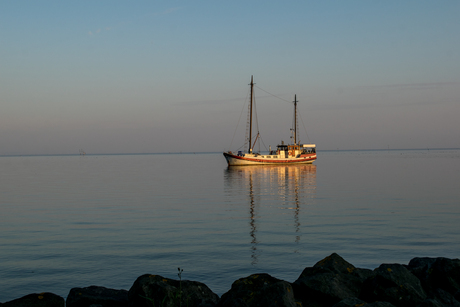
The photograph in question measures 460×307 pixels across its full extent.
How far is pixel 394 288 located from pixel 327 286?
1211 mm

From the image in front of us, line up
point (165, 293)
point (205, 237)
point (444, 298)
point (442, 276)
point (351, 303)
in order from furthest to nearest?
point (205, 237)
point (442, 276)
point (444, 298)
point (165, 293)
point (351, 303)

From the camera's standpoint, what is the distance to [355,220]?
64.8ft

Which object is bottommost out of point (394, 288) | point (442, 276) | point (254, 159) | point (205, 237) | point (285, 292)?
point (205, 237)

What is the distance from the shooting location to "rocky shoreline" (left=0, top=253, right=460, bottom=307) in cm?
775

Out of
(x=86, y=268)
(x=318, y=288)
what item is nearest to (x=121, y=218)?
(x=86, y=268)

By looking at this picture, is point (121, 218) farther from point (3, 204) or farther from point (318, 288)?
point (318, 288)

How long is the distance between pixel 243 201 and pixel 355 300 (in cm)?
2092

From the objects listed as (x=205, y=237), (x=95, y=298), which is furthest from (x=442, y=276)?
(x=205, y=237)

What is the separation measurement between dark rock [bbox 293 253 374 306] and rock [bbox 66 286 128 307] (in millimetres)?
3491

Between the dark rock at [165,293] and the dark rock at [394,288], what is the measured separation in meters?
3.03

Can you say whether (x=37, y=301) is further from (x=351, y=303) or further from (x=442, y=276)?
(x=442, y=276)

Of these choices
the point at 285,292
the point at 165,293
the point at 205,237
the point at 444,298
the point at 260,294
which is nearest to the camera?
the point at 285,292

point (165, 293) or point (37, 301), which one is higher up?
point (165, 293)

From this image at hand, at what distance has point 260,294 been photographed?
7.66 meters
